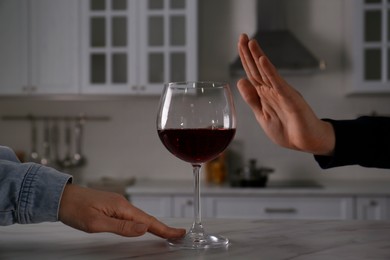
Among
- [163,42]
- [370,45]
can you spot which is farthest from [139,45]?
[370,45]

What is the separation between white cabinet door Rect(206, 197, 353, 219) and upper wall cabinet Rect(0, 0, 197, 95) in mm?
745

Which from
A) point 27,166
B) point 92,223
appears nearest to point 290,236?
point 92,223

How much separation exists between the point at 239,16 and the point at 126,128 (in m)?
0.99

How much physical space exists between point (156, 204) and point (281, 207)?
0.65 m

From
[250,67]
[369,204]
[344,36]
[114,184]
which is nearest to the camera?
[250,67]

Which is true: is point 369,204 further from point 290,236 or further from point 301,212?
point 290,236

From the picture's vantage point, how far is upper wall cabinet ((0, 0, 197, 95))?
3.25 meters

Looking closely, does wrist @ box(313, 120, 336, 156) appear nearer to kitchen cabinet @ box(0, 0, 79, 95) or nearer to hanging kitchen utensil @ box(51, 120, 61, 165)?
kitchen cabinet @ box(0, 0, 79, 95)

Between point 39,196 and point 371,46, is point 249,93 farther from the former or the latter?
point 371,46

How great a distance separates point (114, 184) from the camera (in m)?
3.15

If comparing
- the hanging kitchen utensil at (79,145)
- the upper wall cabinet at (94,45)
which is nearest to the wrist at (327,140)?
the upper wall cabinet at (94,45)

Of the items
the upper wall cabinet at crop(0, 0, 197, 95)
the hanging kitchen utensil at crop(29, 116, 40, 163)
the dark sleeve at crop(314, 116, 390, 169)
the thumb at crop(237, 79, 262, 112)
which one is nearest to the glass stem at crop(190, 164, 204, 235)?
the thumb at crop(237, 79, 262, 112)

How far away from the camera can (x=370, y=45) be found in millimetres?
Result: 3174

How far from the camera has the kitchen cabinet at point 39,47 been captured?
328cm
